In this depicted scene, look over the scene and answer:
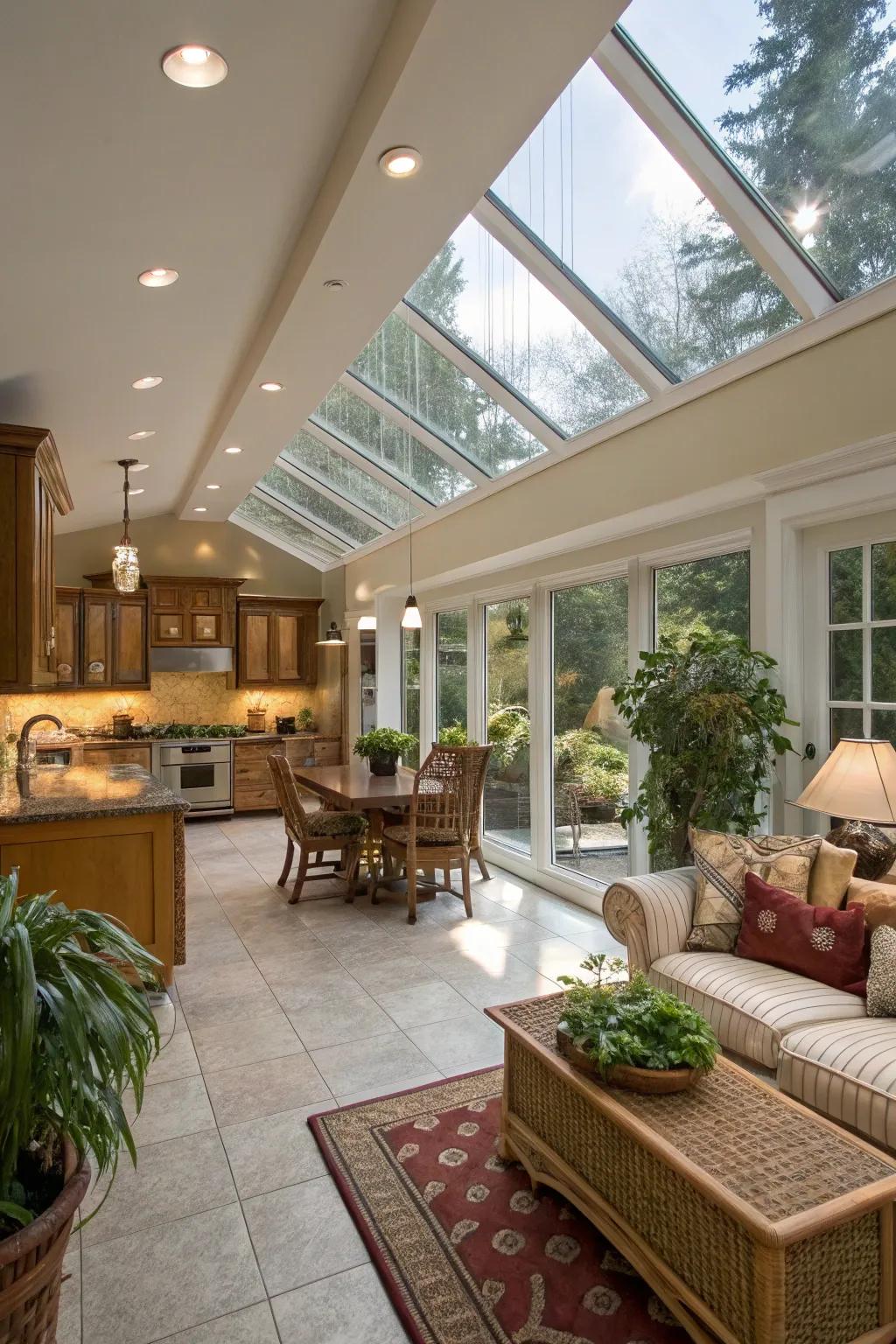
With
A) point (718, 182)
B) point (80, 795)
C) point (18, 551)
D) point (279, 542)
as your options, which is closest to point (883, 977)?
point (718, 182)

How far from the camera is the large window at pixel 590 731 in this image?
4.80 metres

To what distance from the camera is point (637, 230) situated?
10.4 feet

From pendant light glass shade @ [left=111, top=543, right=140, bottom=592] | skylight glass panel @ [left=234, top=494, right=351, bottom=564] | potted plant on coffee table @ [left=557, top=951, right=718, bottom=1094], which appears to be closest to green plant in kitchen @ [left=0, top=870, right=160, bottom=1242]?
potted plant on coffee table @ [left=557, top=951, right=718, bottom=1094]

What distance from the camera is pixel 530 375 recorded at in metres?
4.21

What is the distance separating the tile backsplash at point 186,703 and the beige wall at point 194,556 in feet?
3.71

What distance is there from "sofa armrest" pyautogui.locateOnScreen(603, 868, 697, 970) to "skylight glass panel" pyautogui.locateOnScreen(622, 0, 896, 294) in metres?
2.25

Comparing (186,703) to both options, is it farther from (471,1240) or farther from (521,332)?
(471,1240)

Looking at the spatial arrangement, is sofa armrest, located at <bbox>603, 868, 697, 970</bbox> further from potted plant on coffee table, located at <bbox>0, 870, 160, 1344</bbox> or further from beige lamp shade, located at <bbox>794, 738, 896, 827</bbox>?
potted plant on coffee table, located at <bbox>0, 870, 160, 1344</bbox>

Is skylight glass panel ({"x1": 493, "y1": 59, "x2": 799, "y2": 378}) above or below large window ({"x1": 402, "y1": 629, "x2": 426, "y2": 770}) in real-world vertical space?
above

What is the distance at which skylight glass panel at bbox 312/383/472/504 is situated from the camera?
5.49 metres

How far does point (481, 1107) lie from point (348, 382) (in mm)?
4149

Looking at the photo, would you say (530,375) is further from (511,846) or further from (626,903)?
(511,846)

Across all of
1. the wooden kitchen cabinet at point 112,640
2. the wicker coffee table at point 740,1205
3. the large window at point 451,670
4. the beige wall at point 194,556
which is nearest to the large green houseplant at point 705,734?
the wicker coffee table at point 740,1205

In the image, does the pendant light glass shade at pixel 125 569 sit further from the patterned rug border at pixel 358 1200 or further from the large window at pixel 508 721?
the patterned rug border at pixel 358 1200
